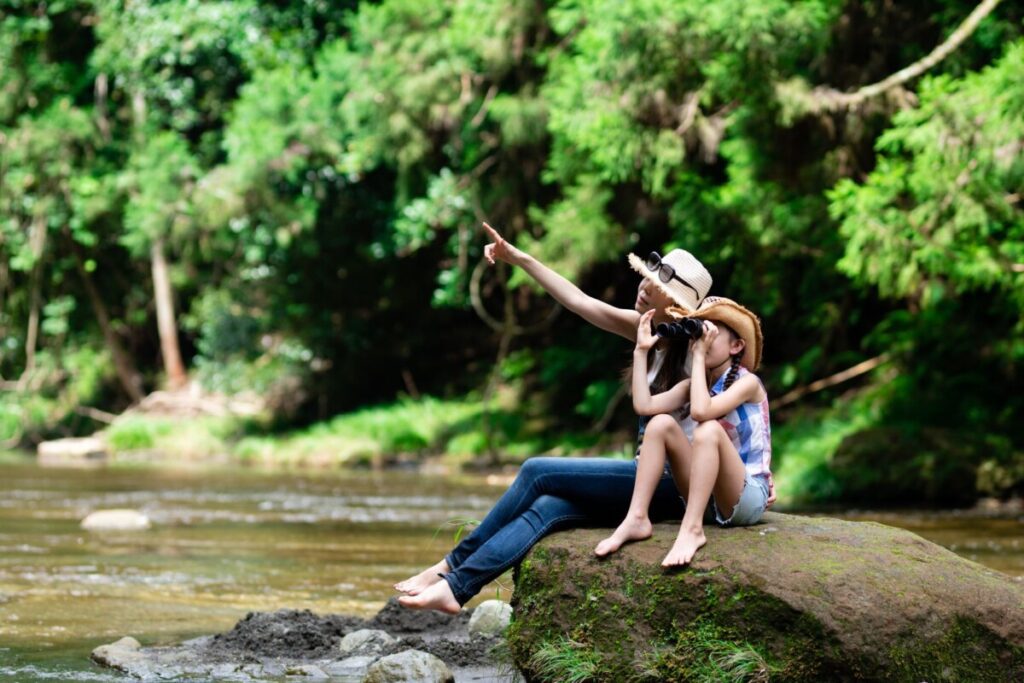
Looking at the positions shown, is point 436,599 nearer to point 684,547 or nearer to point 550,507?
point 550,507

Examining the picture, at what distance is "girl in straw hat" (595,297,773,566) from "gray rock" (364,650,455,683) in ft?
3.07

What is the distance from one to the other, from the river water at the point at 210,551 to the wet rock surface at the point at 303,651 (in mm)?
268

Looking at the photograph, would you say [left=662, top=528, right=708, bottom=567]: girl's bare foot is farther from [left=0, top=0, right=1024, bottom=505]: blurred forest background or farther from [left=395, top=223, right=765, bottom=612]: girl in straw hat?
[left=0, top=0, right=1024, bottom=505]: blurred forest background

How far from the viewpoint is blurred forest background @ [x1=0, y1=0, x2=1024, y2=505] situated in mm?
15062

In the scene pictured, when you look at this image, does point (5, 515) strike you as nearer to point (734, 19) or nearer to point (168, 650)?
point (168, 650)

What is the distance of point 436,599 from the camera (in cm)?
568

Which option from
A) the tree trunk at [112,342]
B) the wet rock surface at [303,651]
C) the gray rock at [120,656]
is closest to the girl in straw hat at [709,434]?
the wet rock surface at [303,651]

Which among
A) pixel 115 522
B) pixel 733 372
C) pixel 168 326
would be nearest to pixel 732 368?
pixel 733 372

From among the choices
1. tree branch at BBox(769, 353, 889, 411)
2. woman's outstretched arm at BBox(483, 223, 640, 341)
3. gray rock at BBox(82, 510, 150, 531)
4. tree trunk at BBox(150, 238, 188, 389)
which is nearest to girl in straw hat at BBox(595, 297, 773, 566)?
woman's outstretched arm at BBox(483, 223, 640, 341)

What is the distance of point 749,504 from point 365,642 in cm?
226

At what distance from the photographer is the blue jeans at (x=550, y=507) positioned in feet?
18.7

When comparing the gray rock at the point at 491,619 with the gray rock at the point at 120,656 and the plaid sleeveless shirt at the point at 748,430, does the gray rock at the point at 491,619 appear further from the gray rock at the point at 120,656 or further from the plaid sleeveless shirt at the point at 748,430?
the plaid sleeveless shirt at the point at 748,430

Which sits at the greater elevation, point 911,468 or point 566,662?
point 566,662

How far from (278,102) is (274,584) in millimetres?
16563
